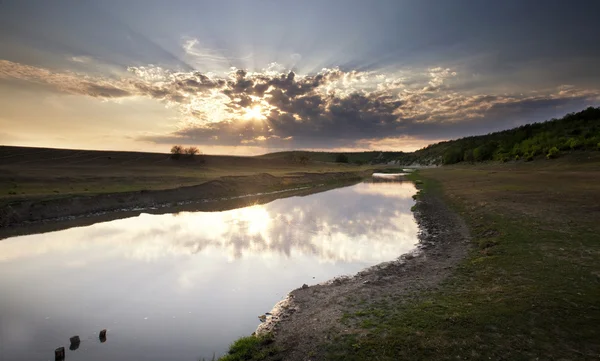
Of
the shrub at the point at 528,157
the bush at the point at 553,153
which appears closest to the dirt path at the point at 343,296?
the bush at the point at 553,153

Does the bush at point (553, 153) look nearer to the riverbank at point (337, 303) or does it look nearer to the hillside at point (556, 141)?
the hillside at point (556, 141)

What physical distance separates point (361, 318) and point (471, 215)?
744 inches

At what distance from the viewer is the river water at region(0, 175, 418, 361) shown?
9031 millimetres

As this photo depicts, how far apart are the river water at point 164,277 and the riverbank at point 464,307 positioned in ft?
6.21

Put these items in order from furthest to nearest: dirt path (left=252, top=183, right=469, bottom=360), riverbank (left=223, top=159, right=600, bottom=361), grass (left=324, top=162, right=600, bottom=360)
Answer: dirt path (left=252, top=183, right=469, bottom=360) < riverbank (left=223, top=159, right=600, bottom=361) < grass (left=324, top=162, right=600, bottom=360)

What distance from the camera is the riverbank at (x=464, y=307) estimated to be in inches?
276

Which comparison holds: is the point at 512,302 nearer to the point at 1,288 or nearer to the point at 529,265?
the point at 529,265

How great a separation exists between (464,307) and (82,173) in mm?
60476

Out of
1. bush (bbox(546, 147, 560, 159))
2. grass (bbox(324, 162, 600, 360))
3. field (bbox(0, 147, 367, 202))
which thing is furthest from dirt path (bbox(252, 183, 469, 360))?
bush (bbox(546, 147, 560, 159))

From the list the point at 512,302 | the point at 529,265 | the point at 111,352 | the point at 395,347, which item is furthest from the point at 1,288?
the point at 529,265

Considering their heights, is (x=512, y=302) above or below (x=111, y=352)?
above

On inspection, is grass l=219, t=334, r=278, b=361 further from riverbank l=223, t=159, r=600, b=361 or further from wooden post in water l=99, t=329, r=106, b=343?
wooden post in water l=99, t=329, r=106, b=343

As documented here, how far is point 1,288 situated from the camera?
41.9 feet

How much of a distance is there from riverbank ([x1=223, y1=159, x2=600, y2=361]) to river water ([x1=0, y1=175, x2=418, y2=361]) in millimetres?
1894
